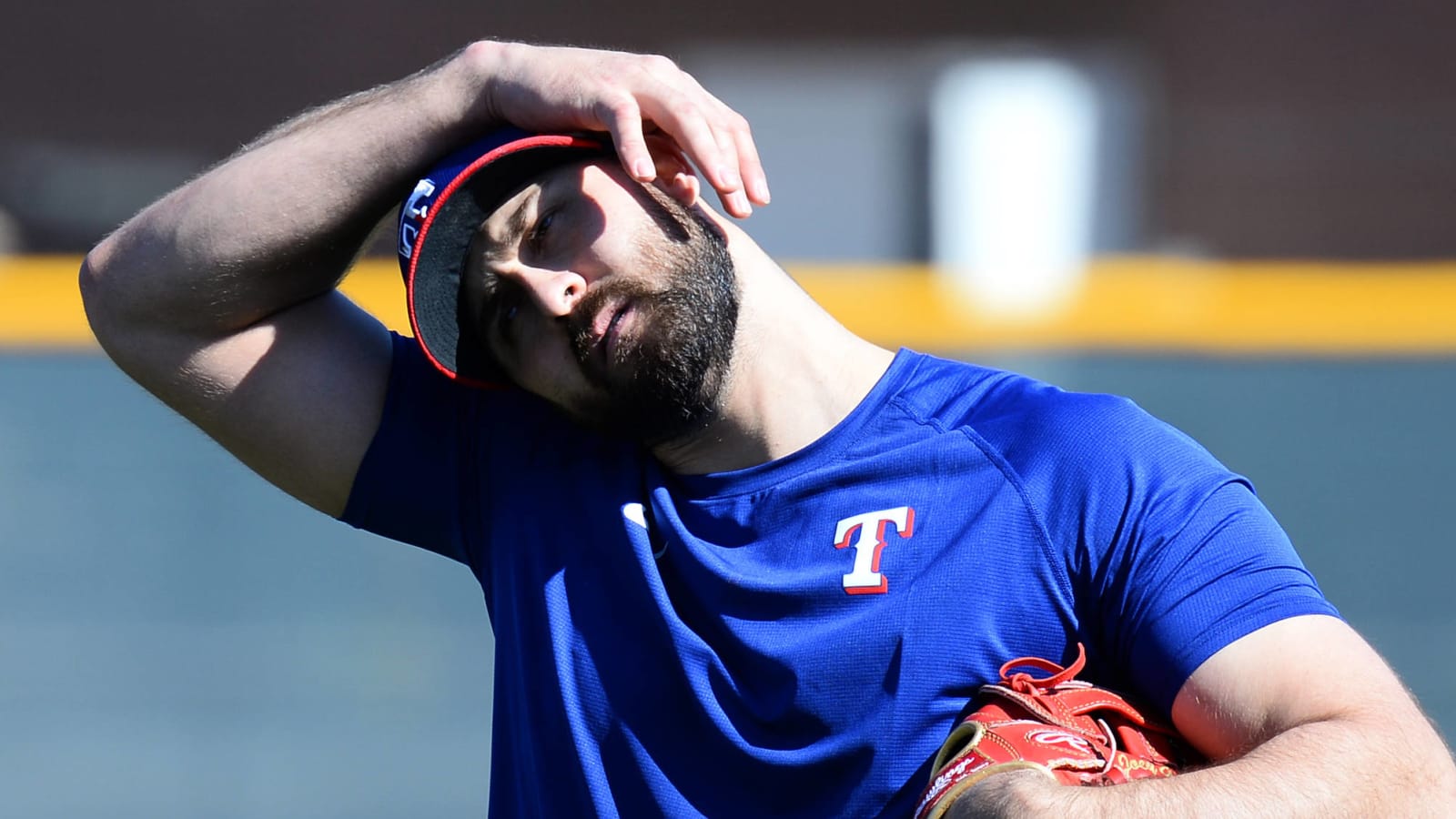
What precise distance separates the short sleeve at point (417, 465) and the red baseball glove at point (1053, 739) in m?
0.78

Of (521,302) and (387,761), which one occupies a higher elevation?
(521,302)

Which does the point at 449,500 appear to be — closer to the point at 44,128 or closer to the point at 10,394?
the point at 10,394

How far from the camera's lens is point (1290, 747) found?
1.47 meters

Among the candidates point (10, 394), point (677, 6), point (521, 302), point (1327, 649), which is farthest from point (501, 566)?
point (677, 6)

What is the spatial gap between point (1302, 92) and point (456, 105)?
6.84m

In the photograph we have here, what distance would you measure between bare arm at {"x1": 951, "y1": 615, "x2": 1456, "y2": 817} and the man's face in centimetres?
64

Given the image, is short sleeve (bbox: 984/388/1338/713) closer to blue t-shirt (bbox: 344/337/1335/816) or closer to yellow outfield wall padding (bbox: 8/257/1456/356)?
blue t-shirt (bbox: 344/337/1335/816)

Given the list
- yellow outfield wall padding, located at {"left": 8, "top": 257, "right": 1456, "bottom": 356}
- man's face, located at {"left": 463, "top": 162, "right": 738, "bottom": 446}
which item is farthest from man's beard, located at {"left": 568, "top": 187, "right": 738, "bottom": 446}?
yellow outfield wall padding, located at {"left": 8, "top": 257, "right": 1456, "bottom": 356}

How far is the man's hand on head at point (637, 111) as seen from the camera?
1788 millimetres

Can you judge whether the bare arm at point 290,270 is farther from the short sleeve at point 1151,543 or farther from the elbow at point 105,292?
the short sleeve at point 1151,543

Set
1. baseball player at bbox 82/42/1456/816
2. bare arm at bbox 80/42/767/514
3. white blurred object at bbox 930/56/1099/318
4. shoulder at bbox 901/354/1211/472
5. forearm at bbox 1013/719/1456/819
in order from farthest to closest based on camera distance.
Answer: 1. white blurred object at bbox 930/56/1099/318
2. bare arm at bbox 80/42/767/514
3. shoulder at bbox 901/354/1211/472
4. baseball player at bbox 82/42/1456/816
5. forearm at bbox 1013/719/1456/819

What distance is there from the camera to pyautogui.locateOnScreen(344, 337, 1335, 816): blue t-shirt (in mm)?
1642

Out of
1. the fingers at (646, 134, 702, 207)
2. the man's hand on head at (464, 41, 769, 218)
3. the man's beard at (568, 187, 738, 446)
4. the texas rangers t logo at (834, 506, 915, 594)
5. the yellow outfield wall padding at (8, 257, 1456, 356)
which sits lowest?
the yellow outfield wall padding at (8, 257, 1456, 356)

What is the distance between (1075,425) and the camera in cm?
174
